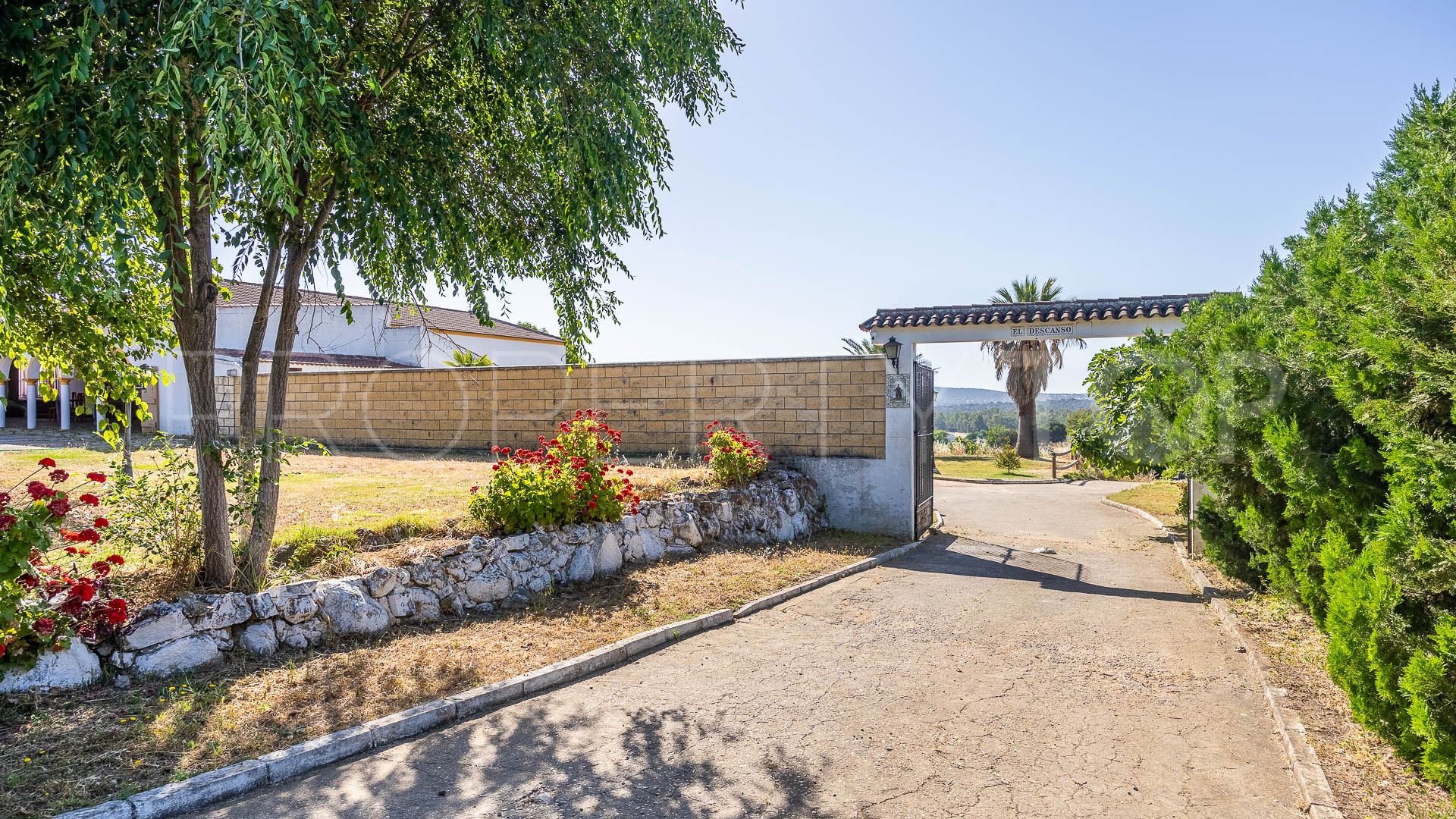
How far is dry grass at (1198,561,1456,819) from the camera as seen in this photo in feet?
12.8

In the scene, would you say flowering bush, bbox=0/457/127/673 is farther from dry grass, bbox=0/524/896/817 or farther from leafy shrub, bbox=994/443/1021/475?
leafy shrub, bbox=994/443/1021/475

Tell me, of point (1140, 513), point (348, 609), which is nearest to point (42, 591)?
point (348, 609)

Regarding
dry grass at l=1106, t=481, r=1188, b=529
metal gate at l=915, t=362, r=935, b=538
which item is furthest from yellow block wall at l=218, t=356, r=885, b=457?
dry grass at l=1106, t=481, r=1188, b=529

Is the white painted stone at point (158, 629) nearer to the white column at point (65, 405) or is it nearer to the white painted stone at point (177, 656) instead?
the white painted stone at point (177, 656)

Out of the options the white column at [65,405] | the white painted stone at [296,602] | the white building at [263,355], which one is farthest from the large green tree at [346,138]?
the white column at [65,405]

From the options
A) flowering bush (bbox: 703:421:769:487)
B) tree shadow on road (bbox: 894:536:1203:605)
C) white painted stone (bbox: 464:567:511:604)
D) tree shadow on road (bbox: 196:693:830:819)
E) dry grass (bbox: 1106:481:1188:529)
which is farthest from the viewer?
dry grass (bbox: 1106:481:1188:529)

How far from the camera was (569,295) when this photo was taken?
756 cm

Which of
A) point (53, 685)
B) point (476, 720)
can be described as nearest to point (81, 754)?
point (53, 685)

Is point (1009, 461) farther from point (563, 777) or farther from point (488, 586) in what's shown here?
point (563, 777)

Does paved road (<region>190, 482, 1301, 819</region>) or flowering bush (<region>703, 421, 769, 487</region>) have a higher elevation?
flowering bush (<region>703, 421, 769, 487</region>)

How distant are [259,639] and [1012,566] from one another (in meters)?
8.80

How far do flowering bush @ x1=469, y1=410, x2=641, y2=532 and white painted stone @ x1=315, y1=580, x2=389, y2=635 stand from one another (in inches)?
68.2

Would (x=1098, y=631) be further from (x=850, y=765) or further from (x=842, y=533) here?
(x=842, y=533)

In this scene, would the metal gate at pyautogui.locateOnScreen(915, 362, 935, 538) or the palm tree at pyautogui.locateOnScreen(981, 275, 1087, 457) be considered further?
the palm tree at pyautogui.locateOnScreen(981, 275, 1087, 457)
